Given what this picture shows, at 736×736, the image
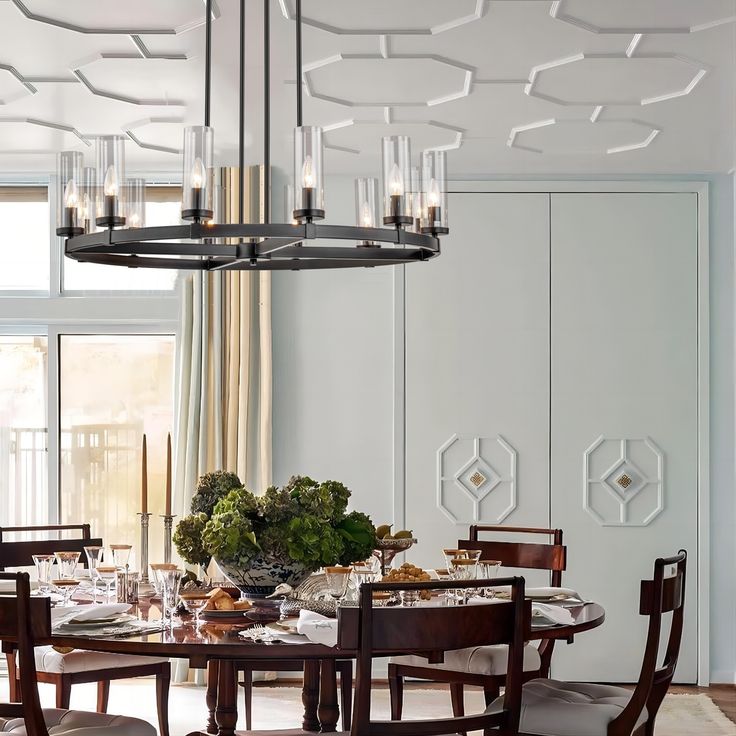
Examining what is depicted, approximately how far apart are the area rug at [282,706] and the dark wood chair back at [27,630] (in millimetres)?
1905

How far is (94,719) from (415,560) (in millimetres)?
2649

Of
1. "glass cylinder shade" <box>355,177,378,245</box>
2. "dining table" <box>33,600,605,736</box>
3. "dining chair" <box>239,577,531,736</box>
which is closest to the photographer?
"dining chair" <box>239,577,531,736</box>

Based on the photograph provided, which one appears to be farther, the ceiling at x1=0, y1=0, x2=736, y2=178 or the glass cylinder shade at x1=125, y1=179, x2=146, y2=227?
the ceiling at x1=0, y1=0, x2=736, y2=178

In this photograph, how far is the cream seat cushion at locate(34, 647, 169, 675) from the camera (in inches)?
138

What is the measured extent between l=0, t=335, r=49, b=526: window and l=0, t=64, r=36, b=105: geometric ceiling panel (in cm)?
164

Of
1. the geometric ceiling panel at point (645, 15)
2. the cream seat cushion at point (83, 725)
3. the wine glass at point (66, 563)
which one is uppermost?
the geometric ceiling panel at point (645, 15)

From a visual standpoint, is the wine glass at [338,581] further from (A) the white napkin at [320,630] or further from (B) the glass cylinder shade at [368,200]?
(B) the glass cylinder shade at [368,200]

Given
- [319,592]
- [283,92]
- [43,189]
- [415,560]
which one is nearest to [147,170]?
[43,189]

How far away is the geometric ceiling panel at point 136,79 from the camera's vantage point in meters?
3.76

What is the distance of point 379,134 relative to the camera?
4.72 metres

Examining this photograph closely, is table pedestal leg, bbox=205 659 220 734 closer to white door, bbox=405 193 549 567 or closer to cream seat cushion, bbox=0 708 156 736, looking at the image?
→ cream seat cushion, bbox=0 708 156 736

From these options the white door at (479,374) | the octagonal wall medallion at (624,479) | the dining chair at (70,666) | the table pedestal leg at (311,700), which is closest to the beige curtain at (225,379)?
the white door at (479,374)

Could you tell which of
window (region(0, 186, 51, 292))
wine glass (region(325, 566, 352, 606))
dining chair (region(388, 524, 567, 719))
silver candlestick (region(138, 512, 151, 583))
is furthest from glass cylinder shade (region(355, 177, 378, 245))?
window (region(0, 186, 51, 292))

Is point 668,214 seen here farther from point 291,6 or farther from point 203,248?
point 203,248
